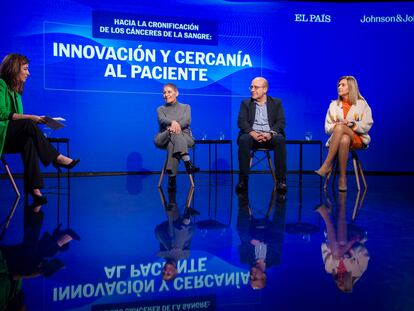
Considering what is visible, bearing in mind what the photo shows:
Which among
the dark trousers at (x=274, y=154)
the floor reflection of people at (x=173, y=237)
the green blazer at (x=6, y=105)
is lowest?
the floor reflection of people at (x=173, y=237)

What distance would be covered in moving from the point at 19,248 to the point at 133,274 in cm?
60

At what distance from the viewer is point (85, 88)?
654 centimetres

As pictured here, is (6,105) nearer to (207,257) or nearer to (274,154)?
(274,154)

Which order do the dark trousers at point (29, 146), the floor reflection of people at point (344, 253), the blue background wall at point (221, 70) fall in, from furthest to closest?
the blue background wall at point (221, 70) < the dark trousers at point (29, 146) < the floor reflection of people at point (344, 253)

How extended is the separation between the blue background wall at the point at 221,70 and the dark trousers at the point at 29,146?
275 cm

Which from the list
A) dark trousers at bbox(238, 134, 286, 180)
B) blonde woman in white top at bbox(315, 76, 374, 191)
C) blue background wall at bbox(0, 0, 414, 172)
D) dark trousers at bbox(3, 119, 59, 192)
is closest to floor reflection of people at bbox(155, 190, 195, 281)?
dark trousers at bbox(3, 119, 59, 192)

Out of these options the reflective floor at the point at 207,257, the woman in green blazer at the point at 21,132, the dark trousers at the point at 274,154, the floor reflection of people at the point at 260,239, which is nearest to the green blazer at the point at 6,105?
the woman in green blazer at the point at 21,132

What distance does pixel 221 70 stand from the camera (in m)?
7.08

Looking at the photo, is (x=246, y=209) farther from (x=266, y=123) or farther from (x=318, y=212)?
(x=266, y=123)

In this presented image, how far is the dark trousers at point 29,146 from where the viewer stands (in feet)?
11.8

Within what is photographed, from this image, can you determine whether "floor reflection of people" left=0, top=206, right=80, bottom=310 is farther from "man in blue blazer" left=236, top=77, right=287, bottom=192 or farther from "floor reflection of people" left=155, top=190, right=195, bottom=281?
"man in blue blazer" left=236, top=77, right=287, bottom=192

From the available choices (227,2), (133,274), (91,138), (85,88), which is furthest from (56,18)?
(133,274)

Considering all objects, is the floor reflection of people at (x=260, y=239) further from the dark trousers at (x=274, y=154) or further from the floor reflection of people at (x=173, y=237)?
the dark trousers at (x=274, y=154)

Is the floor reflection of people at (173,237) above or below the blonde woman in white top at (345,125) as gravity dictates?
below
